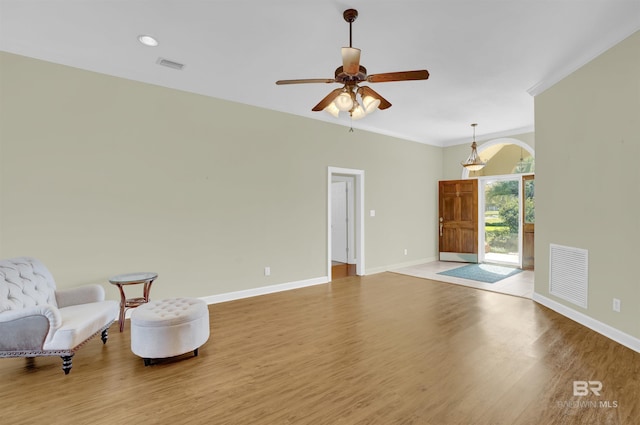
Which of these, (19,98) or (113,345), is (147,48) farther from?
(113,345)

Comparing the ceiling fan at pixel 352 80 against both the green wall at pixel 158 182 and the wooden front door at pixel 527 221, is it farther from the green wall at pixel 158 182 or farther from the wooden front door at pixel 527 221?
the wooden front door at pixel 527 221

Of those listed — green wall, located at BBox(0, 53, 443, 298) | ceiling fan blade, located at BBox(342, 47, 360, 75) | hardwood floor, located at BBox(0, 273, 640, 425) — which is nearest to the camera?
hardwood floor, located at BBox(0, 273, 640, 425)

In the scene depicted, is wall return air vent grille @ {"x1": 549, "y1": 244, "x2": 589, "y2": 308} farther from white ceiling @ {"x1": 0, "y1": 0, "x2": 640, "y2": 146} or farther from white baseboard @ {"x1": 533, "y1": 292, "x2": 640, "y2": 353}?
white ceiling @ {"x1": 0, "y1": 0, "x2": 640, "y2": 146}

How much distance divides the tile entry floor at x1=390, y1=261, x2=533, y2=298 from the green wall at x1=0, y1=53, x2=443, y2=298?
89.3 inches

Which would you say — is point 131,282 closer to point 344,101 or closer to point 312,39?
point 344,101

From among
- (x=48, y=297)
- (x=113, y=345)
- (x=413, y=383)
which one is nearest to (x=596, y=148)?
(x=413, y=383)

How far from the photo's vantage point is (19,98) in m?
3.24

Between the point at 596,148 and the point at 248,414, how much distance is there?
4403mm

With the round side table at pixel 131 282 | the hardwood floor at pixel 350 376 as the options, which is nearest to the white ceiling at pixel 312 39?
the round side table at pixel 131 282

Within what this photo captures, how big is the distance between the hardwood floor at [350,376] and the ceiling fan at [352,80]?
7.79 feet

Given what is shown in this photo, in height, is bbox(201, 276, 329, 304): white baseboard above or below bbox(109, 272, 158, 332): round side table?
below

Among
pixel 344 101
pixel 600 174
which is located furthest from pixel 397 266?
pixel 344 101

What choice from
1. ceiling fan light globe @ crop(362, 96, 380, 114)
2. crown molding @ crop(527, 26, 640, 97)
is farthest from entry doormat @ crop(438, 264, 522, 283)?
ceiling fan light globe @ crop(362, 96, 380, 114)

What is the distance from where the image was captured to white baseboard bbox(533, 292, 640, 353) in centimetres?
292
